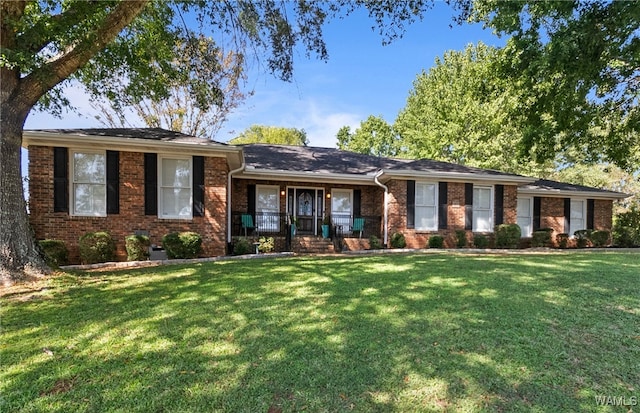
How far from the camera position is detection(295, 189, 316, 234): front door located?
12.9 meters

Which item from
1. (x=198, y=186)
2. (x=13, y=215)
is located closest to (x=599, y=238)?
(x=198, y=186)

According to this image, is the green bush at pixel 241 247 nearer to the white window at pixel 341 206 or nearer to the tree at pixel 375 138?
the white window at pixel 341 206

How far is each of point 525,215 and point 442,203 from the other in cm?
492

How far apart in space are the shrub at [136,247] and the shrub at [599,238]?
17.0 metres

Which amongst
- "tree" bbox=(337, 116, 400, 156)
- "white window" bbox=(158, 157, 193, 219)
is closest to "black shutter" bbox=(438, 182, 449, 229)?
"white window" bbox=(158, 157, 193, 219)

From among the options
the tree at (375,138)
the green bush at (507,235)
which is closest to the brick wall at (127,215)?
the green bush at (507,235)

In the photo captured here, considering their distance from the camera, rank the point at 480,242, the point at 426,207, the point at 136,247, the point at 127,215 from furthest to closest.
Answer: the point at 426,207 → the point at 480,242 → the point at 127,215 → the point at 136,247

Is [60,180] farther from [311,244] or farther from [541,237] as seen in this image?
[541,237]

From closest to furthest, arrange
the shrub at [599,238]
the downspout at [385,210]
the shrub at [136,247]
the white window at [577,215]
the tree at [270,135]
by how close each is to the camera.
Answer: the shrub at [136,247] → the downspout at [385,210] → the shrub at [599,238] → the white window at [577,215] → the tree at [270,135]

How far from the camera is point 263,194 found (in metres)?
12.5

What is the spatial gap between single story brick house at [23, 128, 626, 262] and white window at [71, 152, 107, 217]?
0.09 feet

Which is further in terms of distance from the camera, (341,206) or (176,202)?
(341,206)

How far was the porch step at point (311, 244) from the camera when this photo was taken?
11.3 metres

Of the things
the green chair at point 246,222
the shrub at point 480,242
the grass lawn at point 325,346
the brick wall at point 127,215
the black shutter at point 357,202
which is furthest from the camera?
the black shutter at point 357,202
